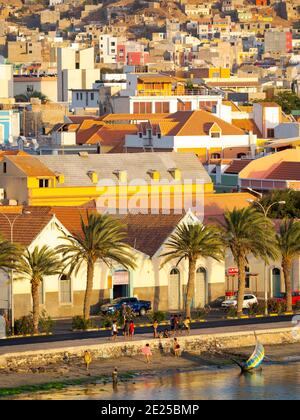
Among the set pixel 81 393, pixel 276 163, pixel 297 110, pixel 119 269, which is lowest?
pixel 81 393

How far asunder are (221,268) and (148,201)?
1572 centimetres

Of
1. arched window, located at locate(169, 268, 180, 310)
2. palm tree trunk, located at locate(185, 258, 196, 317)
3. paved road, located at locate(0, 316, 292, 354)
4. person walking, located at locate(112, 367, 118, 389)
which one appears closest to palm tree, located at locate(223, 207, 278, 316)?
palm tree trunk, located at locate(185, 258, 196, 317)

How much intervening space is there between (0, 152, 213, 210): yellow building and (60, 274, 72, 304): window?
15.8 metres

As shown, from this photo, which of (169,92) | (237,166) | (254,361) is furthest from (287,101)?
(254,361)

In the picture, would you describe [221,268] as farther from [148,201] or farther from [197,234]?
[148,201]

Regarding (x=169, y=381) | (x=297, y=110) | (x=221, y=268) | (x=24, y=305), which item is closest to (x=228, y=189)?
(x=221, y=268)

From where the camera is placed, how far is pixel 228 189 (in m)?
109

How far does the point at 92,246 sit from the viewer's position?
72.6m

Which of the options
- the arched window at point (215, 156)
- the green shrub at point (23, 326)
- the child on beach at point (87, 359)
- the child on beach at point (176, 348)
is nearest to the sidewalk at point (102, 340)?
the child on beach at point (87, 359)

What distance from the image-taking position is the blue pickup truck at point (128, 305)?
2975 inches

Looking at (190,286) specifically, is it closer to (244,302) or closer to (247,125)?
(244,302)

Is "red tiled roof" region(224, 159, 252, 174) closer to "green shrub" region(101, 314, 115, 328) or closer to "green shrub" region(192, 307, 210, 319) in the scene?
"green shrub" region(192, 307, 210, 319)

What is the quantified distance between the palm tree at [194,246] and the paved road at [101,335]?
2.53m

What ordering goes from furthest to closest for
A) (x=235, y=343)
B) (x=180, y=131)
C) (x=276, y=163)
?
(x=180, y=131), (x=276, y=163), (x=235, y=343)
